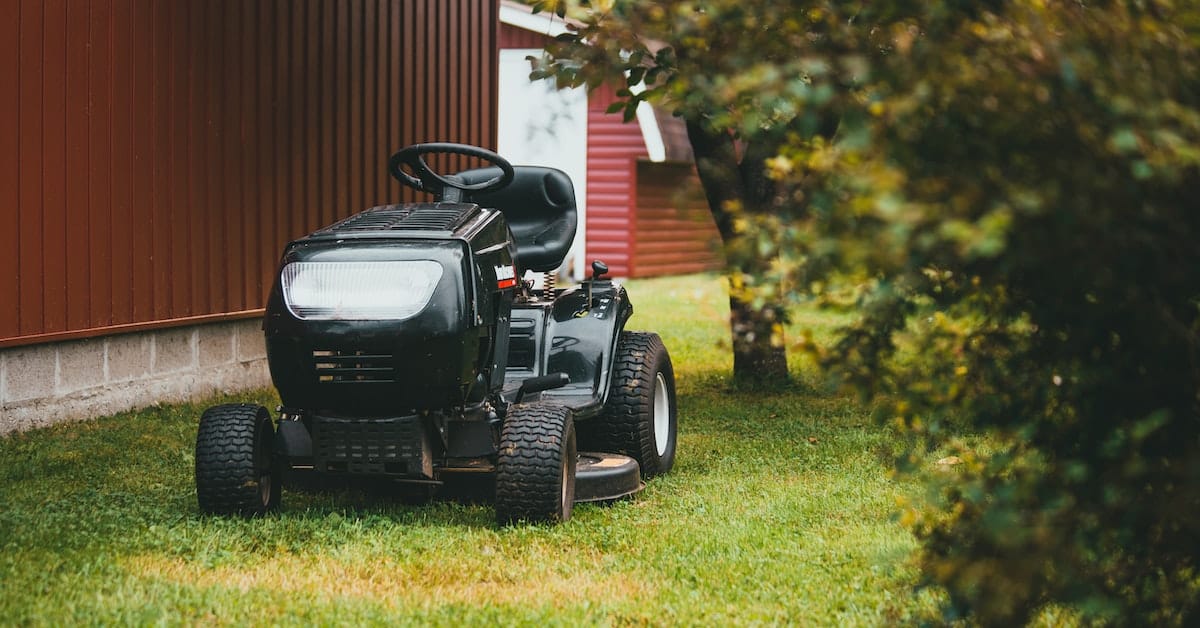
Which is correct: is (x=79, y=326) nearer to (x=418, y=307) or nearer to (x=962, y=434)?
(x=418, y=307)

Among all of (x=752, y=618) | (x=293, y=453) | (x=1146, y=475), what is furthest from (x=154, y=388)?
(x=1146, y=475)

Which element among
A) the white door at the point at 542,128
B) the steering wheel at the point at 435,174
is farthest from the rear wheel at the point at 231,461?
the white door at the point at 542,128

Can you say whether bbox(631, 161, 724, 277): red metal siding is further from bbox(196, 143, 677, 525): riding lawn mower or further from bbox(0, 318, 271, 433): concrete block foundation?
bbox(196, 143, 677, 525): riding lawn mower

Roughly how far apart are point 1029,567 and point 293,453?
347 cm

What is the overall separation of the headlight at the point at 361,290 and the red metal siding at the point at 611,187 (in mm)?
17363

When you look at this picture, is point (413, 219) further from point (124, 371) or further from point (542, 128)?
point (542, 128)

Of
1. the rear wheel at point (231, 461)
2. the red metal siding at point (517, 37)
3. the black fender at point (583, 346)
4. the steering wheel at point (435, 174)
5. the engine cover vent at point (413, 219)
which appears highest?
the red metal siding at point (517, 37)

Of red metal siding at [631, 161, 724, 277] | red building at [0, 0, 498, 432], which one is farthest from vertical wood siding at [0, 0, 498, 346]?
red metal siding at [631, 161, 724, 277]

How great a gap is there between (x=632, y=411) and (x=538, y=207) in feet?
3.68

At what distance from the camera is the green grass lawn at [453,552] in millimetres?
4227

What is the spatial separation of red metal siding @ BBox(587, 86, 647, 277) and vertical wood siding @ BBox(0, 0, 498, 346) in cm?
1054

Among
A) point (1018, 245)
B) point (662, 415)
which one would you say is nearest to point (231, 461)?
point (662, 415)

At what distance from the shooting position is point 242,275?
9695mm

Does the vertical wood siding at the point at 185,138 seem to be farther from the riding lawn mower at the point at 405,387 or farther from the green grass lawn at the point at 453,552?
the riding lawn mower at the point at 405,387
